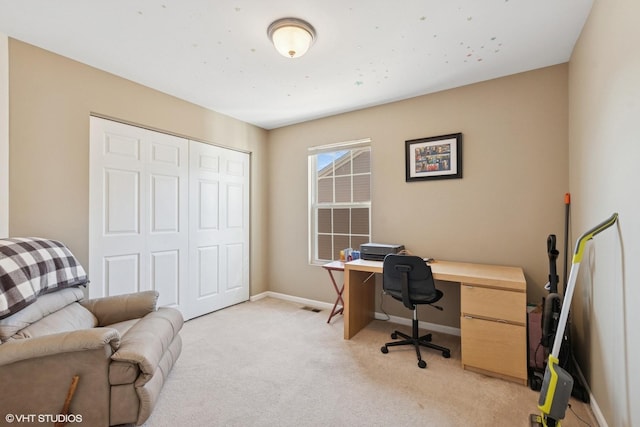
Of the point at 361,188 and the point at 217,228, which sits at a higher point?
the point at 361,188

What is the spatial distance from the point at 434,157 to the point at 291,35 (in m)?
1.88

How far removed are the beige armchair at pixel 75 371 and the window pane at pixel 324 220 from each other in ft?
8.04

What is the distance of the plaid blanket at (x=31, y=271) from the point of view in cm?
160

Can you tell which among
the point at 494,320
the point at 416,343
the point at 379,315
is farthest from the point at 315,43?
the point at 379,315

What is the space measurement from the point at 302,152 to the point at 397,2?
94.8 inches

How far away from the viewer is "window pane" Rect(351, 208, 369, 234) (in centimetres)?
359

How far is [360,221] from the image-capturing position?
3.64m

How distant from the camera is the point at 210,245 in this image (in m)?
3.61

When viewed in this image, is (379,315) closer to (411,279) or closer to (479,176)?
(411,279)

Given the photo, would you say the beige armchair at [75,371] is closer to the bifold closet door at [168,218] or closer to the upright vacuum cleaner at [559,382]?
the bifold closet door at [168,218]

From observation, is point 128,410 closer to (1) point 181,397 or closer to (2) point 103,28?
(1) point 181,397

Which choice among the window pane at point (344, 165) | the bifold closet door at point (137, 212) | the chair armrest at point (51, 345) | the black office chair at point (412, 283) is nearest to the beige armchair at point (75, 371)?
the chair armrest at point (51, 345)

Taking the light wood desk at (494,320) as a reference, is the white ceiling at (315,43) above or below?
above

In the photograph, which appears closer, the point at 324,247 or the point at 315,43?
the point at 315,43
